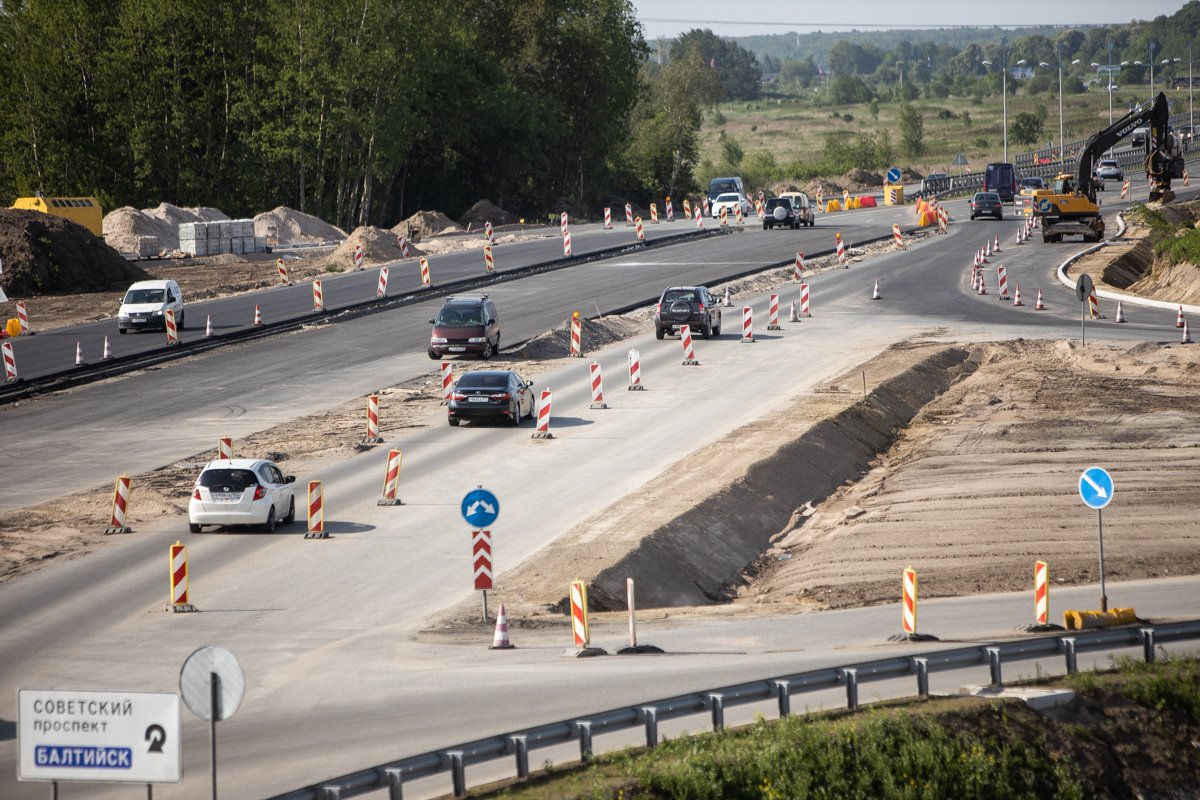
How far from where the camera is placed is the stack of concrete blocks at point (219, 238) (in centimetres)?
7731

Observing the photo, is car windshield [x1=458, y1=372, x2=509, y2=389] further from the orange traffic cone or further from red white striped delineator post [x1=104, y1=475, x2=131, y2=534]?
the orange traffic cone

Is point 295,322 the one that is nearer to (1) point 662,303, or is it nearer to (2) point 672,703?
(1) point 662,303

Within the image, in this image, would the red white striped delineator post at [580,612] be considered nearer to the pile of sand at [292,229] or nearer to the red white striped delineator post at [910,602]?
the red white striped delineator post at [910,602]

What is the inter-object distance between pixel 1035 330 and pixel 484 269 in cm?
2817

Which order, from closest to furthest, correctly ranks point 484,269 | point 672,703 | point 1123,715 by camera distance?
point 672,703
point 1123,715
point 484,269

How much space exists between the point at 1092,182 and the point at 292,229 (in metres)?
45.2

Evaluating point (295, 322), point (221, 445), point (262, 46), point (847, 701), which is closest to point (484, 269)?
point (295, 322)

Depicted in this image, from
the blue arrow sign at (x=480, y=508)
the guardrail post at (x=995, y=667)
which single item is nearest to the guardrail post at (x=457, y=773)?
the guardrail post at (x=995, y=667)

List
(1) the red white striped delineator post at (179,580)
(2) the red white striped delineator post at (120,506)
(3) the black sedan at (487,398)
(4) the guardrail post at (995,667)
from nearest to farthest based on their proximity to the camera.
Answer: (4) the guardrail post at (995,667) → (1) the red white striped delineator post at (179,580) → (2) the red white striped delineator post at (120,506) → (3) the black sedan at (487,398)

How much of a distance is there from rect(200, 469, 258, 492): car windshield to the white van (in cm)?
2613

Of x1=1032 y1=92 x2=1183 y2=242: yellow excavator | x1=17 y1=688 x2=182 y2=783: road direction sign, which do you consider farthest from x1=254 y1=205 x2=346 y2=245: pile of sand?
x1=17 y1=688 x2=182 y2=783: road direction sign

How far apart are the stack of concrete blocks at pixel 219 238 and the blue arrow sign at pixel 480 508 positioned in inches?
2353

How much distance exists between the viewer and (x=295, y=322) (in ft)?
179

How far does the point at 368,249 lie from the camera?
73438 mm
